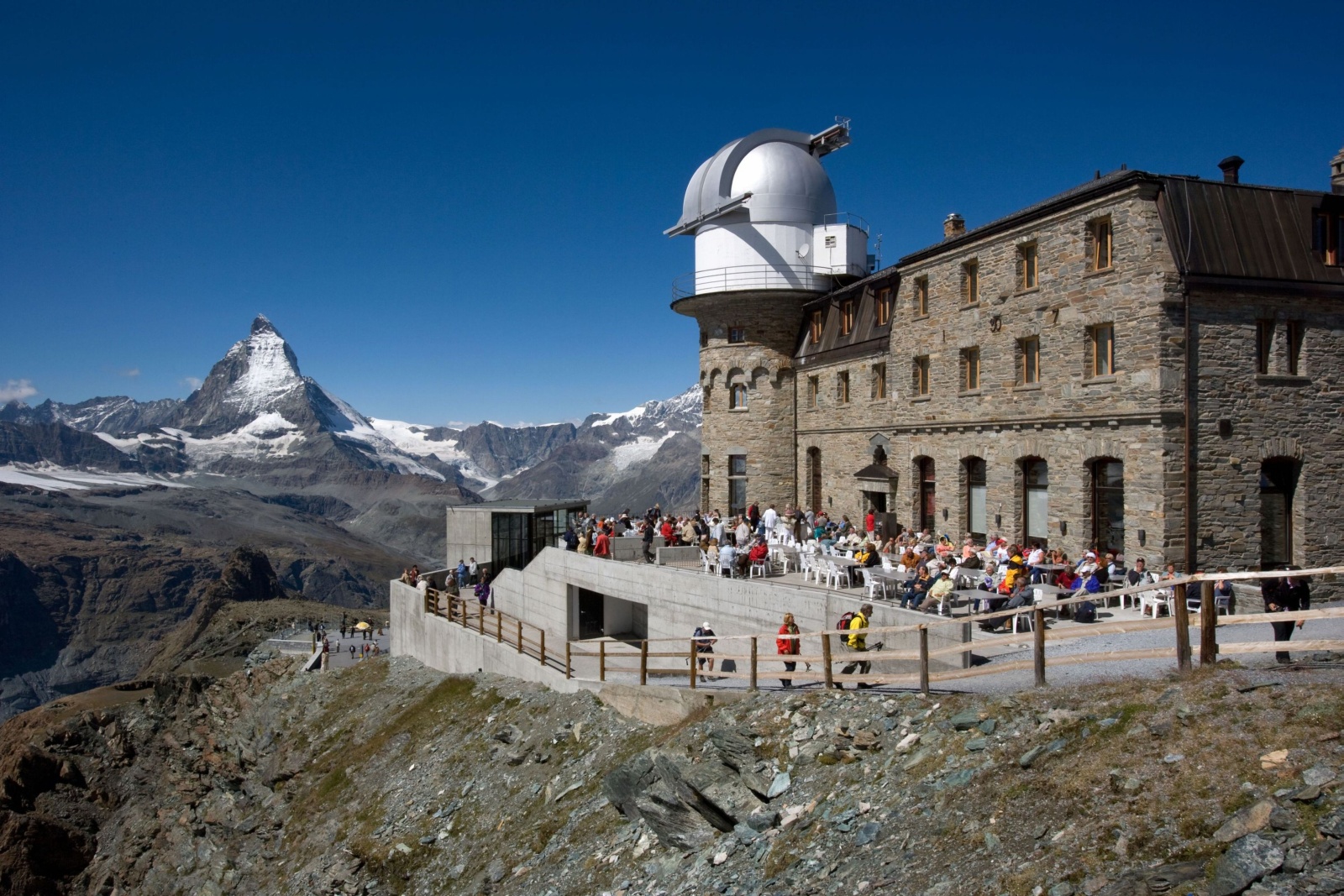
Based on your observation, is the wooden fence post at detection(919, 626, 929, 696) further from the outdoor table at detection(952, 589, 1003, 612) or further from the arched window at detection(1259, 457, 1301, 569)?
the arched window at detection(1259, 457, 1301, 569)

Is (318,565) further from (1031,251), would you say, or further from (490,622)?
(1031,251)

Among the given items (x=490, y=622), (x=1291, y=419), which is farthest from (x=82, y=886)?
A: (x=1291, y=419)

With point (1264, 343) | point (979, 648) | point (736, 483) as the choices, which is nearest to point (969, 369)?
point (1264, 343)

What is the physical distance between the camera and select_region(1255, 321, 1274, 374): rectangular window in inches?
781

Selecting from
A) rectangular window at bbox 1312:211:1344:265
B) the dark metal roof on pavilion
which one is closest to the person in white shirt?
the dark metal roof on pavilion

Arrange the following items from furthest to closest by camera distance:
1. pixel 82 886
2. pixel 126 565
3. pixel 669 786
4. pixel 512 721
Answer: pixel 126 565, pixel 82 886, pixel 512 721, pixel 669 786

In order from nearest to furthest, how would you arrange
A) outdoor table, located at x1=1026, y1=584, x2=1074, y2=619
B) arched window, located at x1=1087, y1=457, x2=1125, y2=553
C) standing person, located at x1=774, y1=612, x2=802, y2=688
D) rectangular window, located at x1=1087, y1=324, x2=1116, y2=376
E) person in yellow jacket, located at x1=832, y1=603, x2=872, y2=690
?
person in yellow jacket, located at x1=832, y1=603, x2=872, y2=690, standing person, located at x1=774, y1=612, x2=802, y2=688, outdoor table, located at x1=1026, y1=584, x2=1074, y2=619, arched window, located at x1=1087, y1=457, x2=1125, y2=553, rectangular window, located at x1=1087, y1=324, x2=1116, y2=376

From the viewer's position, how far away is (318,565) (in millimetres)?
178375

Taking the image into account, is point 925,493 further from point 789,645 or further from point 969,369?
point 789,645

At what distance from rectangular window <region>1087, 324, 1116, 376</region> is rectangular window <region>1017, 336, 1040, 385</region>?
175 centimetres

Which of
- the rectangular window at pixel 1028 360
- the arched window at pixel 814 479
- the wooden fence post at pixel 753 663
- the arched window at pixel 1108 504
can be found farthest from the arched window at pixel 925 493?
the wooden fence post at pixel 753 663

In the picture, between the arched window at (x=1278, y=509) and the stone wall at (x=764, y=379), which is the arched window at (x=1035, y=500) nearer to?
the arched window at (x=1278, y=509)

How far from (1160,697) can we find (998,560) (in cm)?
1109

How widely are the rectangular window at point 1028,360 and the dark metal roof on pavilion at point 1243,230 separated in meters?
4.19
